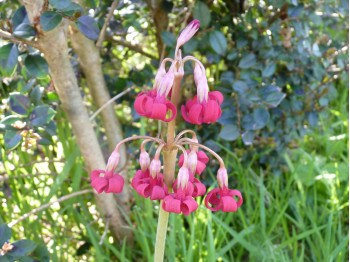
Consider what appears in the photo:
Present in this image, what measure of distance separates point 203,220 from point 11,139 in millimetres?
599

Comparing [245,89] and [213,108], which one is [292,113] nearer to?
[245,89]

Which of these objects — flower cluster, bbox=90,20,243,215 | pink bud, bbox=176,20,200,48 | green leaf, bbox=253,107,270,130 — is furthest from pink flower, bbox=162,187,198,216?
green leaf, bbox=253,107,270,130

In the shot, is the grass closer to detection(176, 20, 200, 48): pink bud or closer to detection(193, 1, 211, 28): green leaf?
detection(193, 1, 211, 28): green leaf

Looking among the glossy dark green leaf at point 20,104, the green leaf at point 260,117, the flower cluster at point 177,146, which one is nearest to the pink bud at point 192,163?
the flower cluster at point 177,146

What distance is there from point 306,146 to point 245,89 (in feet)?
2.35

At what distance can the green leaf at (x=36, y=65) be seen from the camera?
3.58 ft

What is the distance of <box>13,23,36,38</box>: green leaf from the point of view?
1.02m

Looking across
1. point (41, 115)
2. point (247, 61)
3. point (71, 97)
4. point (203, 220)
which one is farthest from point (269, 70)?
point (41, 115)

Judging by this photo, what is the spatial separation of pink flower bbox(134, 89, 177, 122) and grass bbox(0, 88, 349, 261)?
0.59 m

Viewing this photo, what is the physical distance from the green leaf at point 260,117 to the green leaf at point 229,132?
6 centimetres

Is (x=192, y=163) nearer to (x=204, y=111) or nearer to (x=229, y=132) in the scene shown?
(x=204, y=111)

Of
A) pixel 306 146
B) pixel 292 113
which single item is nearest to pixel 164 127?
pixel 292 113

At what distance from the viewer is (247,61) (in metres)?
1.55

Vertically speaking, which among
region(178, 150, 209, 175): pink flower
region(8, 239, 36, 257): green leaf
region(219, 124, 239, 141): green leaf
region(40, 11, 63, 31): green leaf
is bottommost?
region(219, 124, 239, 141): green leaf
